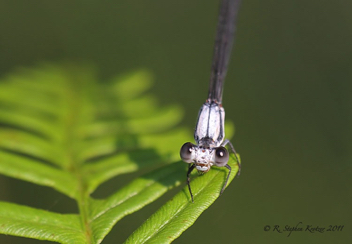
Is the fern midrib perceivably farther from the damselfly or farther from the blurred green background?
the blurred green background

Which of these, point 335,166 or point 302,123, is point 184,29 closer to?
point 302,123

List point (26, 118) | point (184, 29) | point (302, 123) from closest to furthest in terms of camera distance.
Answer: point (26, 118) → point (302, 123) → point (184, 29)

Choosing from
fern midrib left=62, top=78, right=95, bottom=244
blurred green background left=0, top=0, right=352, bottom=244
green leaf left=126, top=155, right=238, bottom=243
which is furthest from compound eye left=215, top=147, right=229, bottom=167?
blurred green background left=0, top=0, right=352, bottom=244

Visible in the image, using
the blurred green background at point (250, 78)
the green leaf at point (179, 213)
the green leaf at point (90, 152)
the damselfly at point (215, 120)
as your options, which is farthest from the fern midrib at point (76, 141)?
the blurred green background at point (250, 78)

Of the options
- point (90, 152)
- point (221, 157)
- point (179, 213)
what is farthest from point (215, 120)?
point (179, 213)

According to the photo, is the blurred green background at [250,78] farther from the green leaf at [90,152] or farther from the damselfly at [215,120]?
the damselfly at [215,120]

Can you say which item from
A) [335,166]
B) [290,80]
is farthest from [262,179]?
[290,80]

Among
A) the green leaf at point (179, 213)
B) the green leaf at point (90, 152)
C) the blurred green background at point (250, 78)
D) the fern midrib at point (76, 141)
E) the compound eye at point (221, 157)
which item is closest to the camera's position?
the green leaf at point (179, 213)

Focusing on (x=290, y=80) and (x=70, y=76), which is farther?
(x=290, y=80)
